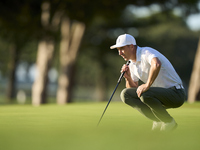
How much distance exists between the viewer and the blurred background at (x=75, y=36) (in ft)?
59.9

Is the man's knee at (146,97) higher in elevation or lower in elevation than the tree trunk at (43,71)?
higher

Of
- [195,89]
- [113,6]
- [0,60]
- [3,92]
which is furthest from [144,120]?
[3,92]

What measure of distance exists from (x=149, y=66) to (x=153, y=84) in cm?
28

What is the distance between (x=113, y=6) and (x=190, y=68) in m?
20.3

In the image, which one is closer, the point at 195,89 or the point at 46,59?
the point at 195,89

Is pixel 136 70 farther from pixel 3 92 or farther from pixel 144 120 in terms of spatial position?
pixel 3 92

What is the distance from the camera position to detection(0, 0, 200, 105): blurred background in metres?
18.3

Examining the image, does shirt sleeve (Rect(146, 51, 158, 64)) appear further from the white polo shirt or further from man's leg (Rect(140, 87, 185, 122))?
man's leg (Rect(140, 87, 185, 122))

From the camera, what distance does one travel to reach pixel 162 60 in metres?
5.04

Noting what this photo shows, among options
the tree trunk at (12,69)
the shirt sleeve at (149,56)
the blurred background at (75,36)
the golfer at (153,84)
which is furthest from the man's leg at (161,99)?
the tree trunk at (12,69)

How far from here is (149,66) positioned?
5.14 m

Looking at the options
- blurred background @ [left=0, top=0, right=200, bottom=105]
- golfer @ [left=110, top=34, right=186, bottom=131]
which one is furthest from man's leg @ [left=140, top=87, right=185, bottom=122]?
blurred background @ [left=0, top=0, right=200, bottom=105]

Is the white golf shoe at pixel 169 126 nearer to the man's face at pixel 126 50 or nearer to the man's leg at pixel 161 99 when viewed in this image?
the man's leg at pixel 161 99

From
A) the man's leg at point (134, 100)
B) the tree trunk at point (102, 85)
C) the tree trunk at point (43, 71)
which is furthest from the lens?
the tree trunk at point (102, 85)
